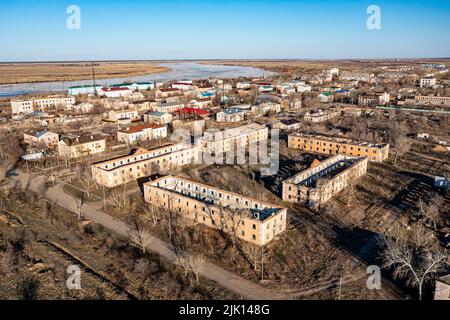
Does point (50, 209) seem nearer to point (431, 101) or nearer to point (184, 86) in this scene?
point (431, 101)

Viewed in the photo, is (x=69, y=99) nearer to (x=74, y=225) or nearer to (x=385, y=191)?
(x=74, y=225)

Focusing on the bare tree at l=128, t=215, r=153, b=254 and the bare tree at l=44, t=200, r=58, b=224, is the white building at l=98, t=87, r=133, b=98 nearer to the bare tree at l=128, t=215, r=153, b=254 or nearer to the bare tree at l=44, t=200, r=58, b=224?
the bare tree at l=44, t=200, r=58, b=224

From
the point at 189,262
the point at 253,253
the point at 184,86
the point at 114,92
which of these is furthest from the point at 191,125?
the point at 184,86

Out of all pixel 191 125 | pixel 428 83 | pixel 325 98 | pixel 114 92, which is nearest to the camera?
pixel 191 125

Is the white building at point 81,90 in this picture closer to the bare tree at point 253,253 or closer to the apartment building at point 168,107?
the apartment building at point 168,107

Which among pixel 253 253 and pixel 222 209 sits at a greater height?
pixel 222 209

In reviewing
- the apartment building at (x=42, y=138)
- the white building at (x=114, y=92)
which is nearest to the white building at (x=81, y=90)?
the white building at (x=114, y=92)

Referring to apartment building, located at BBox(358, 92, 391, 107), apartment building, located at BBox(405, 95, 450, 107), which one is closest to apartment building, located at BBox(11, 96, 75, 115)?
apartment building, located at BBox(358, 92, 391, 107)
